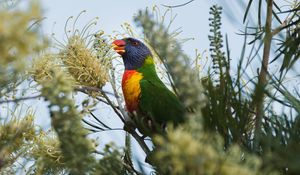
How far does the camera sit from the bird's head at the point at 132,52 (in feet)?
10.4

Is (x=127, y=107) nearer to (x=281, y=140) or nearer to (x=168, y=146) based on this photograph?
(x=281, y=140)

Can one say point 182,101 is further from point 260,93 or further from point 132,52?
point 132,52

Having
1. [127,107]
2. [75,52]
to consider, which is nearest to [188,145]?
[75,52]

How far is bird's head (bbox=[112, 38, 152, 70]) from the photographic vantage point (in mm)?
3184

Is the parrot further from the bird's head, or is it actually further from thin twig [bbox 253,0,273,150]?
thin twig [bbox 253,0,273,150]

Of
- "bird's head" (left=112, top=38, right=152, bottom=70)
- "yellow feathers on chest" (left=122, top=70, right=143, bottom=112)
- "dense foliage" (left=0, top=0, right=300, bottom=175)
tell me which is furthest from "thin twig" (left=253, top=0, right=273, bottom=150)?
"bird's head" (left=112, top=38, right=152, bottom=70)

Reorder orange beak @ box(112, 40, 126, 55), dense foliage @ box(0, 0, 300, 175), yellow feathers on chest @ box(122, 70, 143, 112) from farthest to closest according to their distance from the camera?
orange beak @ box(112, 40, 126, 55)
yellow feathers on chest @ box(122, 70, 143, 112)
dense foliage @ box(0, 0, 300, 175)

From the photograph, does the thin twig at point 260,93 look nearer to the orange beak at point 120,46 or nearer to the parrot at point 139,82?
the parrot at point 139,82

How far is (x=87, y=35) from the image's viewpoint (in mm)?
2408

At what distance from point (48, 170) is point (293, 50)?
952 mm

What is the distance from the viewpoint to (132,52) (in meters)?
3.26

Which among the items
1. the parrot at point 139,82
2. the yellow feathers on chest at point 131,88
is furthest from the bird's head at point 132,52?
the yellow feathers on chest at point 131,88

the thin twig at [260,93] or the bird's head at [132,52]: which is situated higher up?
the bird's head at [132,52]

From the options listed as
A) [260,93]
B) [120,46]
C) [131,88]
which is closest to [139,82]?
[131,88]
